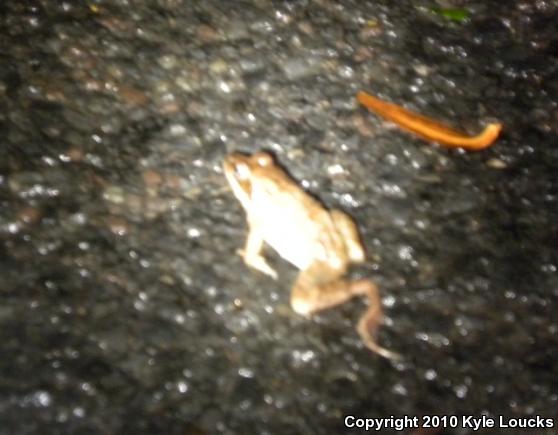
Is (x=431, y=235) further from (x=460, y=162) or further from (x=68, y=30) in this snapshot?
(x=68, y=30)

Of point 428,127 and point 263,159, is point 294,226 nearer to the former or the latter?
point 263,159

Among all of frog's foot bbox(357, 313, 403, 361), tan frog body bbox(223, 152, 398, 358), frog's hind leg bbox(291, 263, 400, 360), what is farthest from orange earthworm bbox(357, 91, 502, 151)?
frog's foot bbox(357, 313, 403, 361)

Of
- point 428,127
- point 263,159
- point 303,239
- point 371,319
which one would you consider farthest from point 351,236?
point 428,127

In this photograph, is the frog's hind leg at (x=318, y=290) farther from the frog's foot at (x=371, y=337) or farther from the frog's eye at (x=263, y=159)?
the frog's eye at (x=263, y=159)

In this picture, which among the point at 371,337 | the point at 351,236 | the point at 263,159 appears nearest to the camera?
the point at 371,337

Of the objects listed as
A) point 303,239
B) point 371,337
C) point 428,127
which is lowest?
point 371,337

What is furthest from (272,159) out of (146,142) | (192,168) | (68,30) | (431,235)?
(68,30)

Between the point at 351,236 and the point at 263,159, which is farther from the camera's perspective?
the point at 263,159
